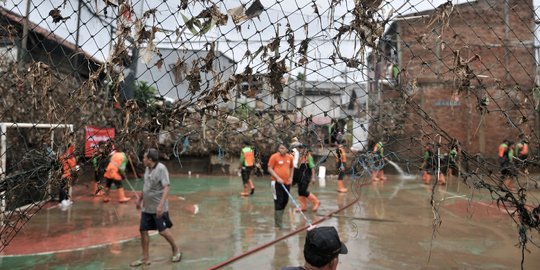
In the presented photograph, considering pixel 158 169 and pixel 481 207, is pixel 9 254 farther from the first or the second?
pixel 481 207

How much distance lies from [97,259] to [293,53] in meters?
4.85

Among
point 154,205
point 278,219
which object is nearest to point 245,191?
point 278,219

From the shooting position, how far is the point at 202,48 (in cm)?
266

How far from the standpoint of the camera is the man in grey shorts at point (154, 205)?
5.89 m

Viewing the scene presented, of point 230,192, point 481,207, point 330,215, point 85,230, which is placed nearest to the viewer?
point 85,230

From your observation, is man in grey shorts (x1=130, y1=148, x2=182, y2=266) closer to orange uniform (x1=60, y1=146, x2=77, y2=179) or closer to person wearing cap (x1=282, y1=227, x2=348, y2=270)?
orange uniform (x1=60, y1=146, x2=77, y2=179)

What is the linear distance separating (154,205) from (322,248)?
3943 mm

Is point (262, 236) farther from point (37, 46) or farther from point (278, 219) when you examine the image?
point (37, 46)

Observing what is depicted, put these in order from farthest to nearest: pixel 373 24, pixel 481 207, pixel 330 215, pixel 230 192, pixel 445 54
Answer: pixel 230 192 → pixel 481 207 → pixel 330 215 → pixel 445 54 → pixel 373 24

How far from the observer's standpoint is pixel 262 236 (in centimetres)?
764

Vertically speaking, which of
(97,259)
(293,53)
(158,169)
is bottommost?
(97,259)

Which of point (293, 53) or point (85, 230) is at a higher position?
point (293, 53)

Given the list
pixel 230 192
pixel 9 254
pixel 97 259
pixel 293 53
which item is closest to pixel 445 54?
A: pixel 293 53

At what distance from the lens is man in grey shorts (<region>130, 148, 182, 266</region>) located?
19.3 feet
